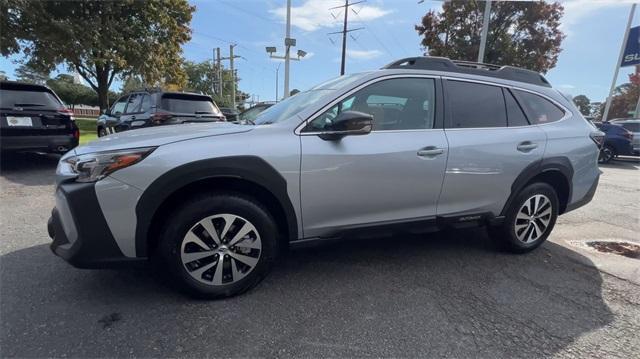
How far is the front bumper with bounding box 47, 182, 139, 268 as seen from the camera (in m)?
2.28

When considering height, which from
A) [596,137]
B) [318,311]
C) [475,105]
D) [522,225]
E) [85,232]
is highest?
[475,105]

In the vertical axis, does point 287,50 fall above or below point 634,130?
above

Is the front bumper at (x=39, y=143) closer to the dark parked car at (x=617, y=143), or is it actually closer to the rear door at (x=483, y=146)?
the rear door at (x=483, y=146)

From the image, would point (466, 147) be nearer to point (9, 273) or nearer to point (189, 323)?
point (189, 323)

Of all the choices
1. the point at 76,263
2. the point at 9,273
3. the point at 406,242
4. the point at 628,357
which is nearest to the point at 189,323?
the point at 76,263

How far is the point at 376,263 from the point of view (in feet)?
11.0

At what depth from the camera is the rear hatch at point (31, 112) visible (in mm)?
6137

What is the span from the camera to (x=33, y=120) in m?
6.41

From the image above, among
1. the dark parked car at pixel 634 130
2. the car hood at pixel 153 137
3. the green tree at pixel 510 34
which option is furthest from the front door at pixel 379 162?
the green tree at pixel 510 34

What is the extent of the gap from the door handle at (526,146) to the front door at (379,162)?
88 cm

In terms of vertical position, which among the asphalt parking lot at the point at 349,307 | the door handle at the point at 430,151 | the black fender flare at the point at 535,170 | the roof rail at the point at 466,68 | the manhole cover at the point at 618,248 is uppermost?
the roof rail at the point at 466,68

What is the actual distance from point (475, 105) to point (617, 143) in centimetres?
1378

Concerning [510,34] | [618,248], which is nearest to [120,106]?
[618,248]

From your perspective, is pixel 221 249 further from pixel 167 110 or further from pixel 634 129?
pixel 634 129
